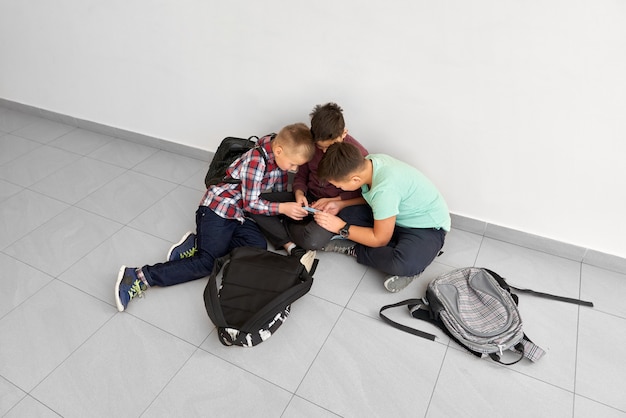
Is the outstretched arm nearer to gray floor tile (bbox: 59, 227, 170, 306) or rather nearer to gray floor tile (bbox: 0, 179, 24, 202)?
gray floor tile (bbox: 59, 227, 170, 306)

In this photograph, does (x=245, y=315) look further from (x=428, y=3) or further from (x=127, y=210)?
(x=428, y=3)

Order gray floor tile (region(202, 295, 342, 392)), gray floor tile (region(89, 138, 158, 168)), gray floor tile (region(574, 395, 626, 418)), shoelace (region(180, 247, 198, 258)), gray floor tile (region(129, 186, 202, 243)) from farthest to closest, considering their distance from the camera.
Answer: gray floor tile (region(89, 138, 158, 168)) → gray floor tile (region(129, 186, 202, 243)) → shoelace (region(180, 247, 198, 258)) → gray floor tile (region(202, 295, 342, 392)) → gray floor tile (region(574, 395, 626, 418))

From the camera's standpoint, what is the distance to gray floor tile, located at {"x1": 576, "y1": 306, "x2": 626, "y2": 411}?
144cm

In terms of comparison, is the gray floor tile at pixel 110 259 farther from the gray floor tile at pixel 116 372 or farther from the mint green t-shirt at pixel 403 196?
the mint green t-shirt at pixel 403 196

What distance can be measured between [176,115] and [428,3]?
170cm

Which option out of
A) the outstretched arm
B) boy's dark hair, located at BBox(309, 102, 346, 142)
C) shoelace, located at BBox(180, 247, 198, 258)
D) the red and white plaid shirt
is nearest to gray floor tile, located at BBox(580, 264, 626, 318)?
the outstretched arm

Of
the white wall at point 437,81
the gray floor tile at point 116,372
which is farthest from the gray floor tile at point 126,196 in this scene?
the gray floor tile at point 116,372

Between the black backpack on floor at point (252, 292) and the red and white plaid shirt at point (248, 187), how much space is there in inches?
9.3

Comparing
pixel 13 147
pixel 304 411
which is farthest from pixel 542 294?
pixel 13 147

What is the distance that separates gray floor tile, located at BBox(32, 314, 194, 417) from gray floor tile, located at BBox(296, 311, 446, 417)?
0.44 m

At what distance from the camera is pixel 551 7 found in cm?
148

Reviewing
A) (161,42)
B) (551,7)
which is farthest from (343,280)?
(161,42)

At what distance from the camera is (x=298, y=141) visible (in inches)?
70.4

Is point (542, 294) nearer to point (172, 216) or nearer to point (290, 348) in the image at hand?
point (290, 348)
